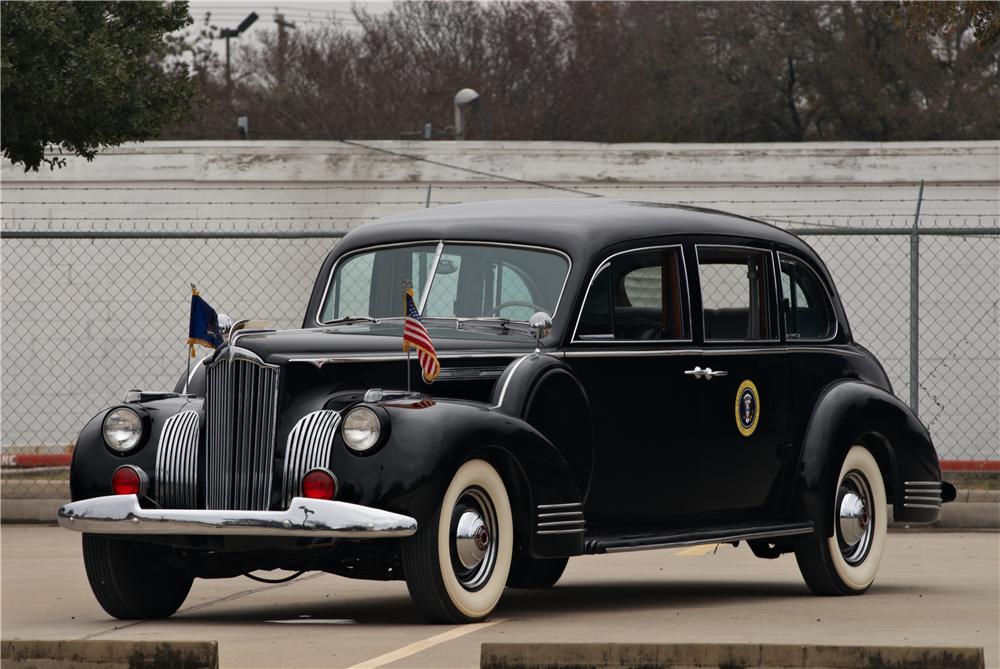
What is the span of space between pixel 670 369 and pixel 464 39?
5044 centimetres

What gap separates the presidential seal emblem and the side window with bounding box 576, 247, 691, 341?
18.7 inches

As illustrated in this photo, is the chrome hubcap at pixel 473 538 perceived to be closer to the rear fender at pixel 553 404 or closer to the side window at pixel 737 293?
the rear fender at pixel 553 404

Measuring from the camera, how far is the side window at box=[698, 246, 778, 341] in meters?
9.45

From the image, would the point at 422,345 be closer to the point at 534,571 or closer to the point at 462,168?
the point at 534,571

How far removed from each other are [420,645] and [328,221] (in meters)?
14.1

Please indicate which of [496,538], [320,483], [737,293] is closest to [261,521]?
[320,483]

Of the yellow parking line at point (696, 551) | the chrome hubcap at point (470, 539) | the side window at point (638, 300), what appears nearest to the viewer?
the chrome hubcap at point (470, 539)

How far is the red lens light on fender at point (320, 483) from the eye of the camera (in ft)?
24.7

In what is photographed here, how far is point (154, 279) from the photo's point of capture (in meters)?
20.4

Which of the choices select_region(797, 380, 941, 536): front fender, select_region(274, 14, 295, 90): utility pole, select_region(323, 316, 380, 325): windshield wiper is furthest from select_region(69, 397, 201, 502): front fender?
select_region(274, 14, 295, 90): utility pole

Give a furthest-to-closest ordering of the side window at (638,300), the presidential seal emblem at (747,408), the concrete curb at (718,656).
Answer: the presidential seal emblem at (747,408), the side window at (638,300), the concrete curb at (718,656)

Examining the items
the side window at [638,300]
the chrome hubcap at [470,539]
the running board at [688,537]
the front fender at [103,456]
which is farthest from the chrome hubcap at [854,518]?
the front fender at [103,456]

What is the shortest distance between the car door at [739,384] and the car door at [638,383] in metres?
0.13

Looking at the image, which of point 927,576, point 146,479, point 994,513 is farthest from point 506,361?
point 994,513
